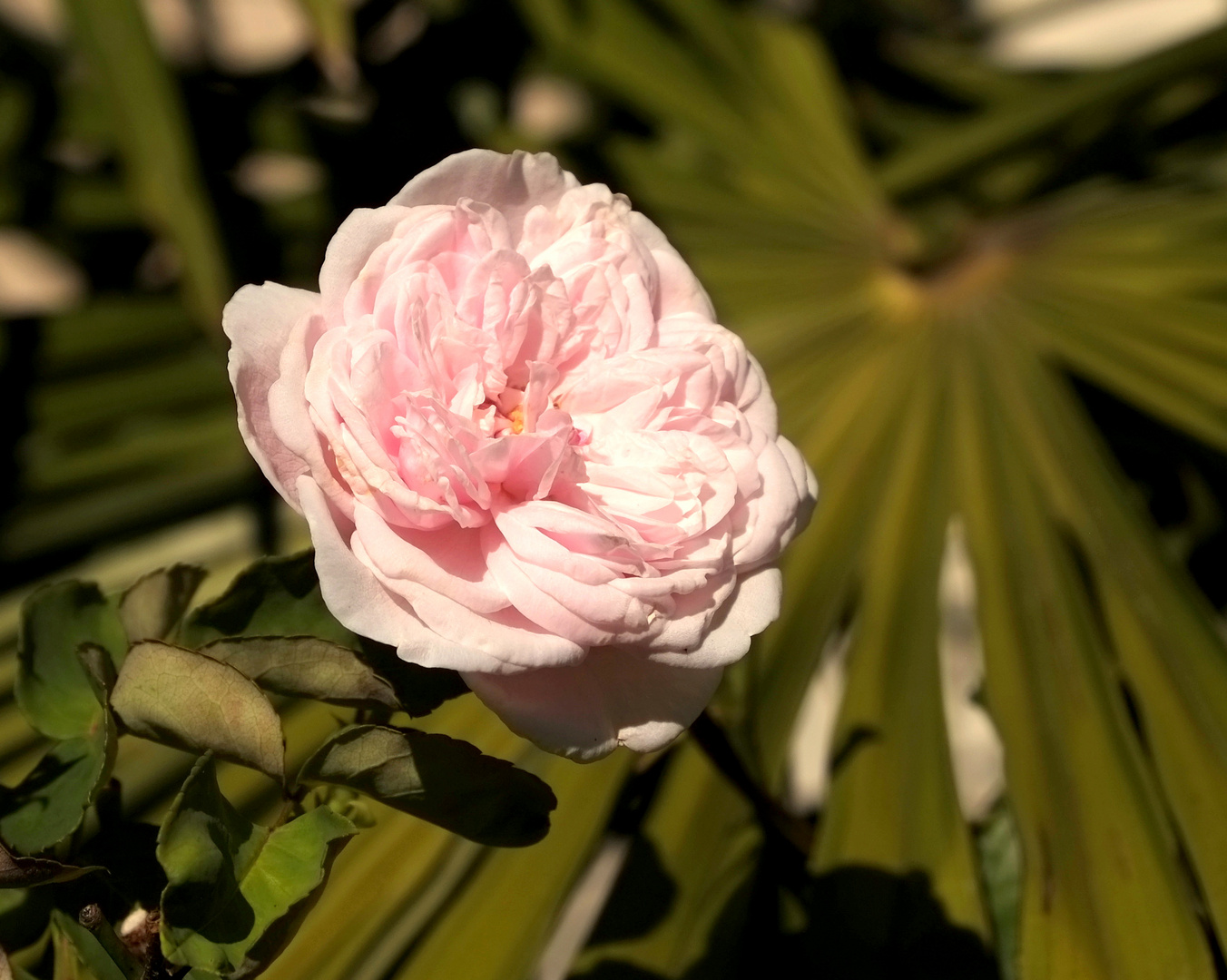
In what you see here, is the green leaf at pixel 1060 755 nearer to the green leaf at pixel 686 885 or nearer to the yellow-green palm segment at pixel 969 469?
the yellow-green palm segment at pixel 969 469

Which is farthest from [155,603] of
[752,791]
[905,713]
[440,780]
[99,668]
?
[905,713]

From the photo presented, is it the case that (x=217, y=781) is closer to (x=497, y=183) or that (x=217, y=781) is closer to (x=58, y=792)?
(x=58, y=792)

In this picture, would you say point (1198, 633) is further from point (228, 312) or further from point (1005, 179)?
point (1005, 179)

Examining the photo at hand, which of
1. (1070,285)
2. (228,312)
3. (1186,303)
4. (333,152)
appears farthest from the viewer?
(333,152)

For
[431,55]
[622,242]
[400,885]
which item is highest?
[431,55]

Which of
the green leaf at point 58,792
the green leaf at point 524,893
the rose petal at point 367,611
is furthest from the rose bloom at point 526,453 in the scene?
the green leaf at point 524,893

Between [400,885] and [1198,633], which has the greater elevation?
[400,885]

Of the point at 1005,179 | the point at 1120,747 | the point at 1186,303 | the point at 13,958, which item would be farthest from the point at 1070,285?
the point at 13,958
